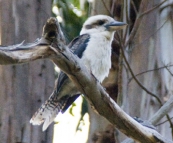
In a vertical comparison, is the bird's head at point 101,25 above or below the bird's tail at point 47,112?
above

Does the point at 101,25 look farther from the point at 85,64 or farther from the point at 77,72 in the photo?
the point at 77,72

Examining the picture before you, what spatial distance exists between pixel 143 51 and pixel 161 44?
15 cm

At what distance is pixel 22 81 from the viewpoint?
4.35m

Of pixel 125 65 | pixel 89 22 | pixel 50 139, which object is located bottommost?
pixel 50 139

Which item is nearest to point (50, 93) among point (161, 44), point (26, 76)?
point (26, 76)

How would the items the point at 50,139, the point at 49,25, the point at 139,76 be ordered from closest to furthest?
the point at 49,25 < the point at 50,139 < the point at 139,76

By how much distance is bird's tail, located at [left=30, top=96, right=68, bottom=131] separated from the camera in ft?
13.5

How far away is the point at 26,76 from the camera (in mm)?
4367

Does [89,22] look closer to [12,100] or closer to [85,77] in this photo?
[12,100]

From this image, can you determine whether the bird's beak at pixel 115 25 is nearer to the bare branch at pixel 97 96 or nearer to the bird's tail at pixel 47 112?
the bird's tail at pixel 47 112

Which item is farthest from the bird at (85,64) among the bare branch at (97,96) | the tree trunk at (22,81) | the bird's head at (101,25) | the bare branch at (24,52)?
the bare branch at (24,52)

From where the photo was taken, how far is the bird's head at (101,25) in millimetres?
4461

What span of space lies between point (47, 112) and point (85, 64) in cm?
41

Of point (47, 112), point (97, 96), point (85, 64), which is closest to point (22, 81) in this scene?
point (47, 112)
